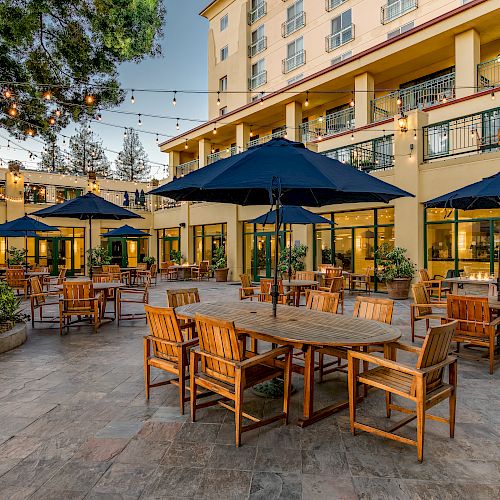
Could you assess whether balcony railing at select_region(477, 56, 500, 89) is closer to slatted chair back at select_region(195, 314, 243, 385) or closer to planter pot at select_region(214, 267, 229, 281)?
planter pot at select_region(214, 267, 229, 281)

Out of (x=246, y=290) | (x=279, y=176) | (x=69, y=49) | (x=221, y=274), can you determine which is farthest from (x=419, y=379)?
(x=221, y=274)

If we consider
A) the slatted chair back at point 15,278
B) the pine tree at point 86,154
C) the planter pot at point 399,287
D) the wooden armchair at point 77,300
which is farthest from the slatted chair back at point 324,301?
the pine tree at point 86,154

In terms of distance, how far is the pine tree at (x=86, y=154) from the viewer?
1538 inches

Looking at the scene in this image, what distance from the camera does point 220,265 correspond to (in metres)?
17.8

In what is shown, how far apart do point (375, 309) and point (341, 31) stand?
1707 centimetres

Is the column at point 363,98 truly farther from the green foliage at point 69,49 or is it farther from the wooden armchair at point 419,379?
the wooden armchair at point 419,379

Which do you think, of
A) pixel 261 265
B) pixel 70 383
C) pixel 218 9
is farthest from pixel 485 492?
pixel 218 9

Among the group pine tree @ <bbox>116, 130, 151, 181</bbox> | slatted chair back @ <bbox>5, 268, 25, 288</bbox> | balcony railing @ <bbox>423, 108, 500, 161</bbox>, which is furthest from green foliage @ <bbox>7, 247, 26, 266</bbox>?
pine tree @ <bbox>116, 130, 151, 181</bbox>

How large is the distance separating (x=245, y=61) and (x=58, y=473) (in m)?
22.9

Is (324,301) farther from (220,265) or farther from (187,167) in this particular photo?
(187,167)

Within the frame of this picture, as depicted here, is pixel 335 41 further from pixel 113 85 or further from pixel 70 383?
pixel 70 383

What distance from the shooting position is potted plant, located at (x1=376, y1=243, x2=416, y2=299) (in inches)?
444

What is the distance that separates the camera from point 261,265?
1744cm

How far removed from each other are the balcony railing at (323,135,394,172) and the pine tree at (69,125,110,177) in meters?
31.2
